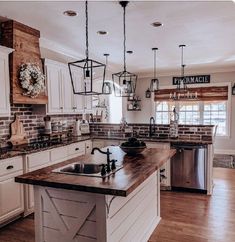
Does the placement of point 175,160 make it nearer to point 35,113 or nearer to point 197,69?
point 35,113

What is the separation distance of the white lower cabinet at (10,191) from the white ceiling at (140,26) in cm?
187

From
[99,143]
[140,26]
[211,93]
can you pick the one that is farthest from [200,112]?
[140,26]

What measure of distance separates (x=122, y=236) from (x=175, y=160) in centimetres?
230

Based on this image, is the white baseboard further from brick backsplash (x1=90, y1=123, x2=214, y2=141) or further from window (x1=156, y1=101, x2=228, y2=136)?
brick backsplash (x1=90, y1=123, x2=214, y2=141)

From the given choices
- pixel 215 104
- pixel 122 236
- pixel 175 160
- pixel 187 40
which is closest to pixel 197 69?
pixel 215 104

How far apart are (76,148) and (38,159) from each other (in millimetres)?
1027

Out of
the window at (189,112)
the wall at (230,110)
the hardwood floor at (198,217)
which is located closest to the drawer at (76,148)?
the hardwood floor at (198,217)

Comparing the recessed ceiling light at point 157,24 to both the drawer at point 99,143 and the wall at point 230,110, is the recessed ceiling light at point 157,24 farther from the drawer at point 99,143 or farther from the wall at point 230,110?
the wall at point 230,110

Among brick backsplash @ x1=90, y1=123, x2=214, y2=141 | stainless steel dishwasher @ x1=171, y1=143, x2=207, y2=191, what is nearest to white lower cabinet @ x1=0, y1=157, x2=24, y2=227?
brick backsplash @ x1=90, y1=123, x2=214, y2=141

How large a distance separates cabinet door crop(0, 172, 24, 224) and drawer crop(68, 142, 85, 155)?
1.17 m

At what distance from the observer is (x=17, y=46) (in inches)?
138

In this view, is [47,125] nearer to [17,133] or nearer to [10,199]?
[17,133]

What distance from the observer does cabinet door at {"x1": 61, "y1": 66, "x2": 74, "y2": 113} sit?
4.51 metres

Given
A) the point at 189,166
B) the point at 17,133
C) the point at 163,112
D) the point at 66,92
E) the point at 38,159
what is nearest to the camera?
the point at 38,159
